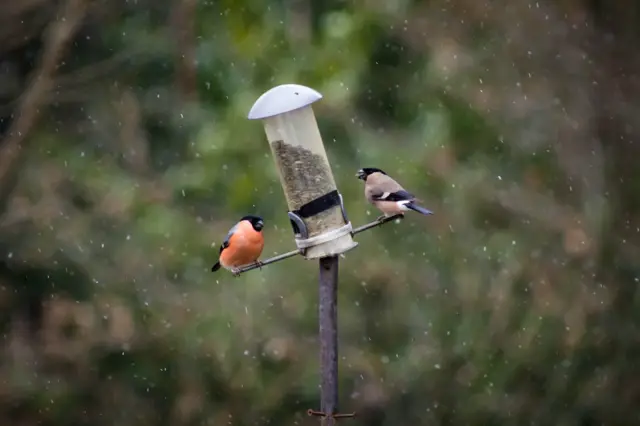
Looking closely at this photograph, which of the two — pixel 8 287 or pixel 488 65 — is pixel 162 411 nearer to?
pixel 8 287

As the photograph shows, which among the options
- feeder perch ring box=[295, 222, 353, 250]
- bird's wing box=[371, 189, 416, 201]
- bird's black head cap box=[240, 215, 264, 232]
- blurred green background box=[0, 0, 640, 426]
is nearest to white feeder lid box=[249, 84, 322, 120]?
feeder perch ring box=[295, 222, 353, 250]

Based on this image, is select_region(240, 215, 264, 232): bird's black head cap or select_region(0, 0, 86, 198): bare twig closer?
select_region(240, 215, 264, 232): bird's black head cap

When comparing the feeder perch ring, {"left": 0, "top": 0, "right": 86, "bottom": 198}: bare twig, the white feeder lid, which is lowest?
the feeder perch ring

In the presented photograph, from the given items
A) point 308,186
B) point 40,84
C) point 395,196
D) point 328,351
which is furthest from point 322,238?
point 40,84

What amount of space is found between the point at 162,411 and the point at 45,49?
213 cm

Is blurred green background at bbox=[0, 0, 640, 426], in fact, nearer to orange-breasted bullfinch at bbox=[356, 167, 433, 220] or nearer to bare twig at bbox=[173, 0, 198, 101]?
bare twig at bbox=[173, 0, 198, 101]

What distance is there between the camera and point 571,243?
573 centimetres

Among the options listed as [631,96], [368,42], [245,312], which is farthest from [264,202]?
[631,96]

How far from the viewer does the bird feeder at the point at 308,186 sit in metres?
3.12

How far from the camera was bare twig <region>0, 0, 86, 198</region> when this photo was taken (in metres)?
6.04

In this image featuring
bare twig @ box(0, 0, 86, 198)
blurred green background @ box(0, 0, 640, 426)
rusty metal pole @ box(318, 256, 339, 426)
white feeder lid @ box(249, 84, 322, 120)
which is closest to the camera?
rusty metal pole @ box(318, 256, 339, 426)

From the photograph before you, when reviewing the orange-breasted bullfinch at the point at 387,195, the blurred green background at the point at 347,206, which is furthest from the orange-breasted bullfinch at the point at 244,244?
the blurred green background at the point at 347,206

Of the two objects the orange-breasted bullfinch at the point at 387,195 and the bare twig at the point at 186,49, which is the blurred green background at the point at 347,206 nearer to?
the bare twig at the point at 186,49

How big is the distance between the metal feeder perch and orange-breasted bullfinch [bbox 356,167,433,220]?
323mm
